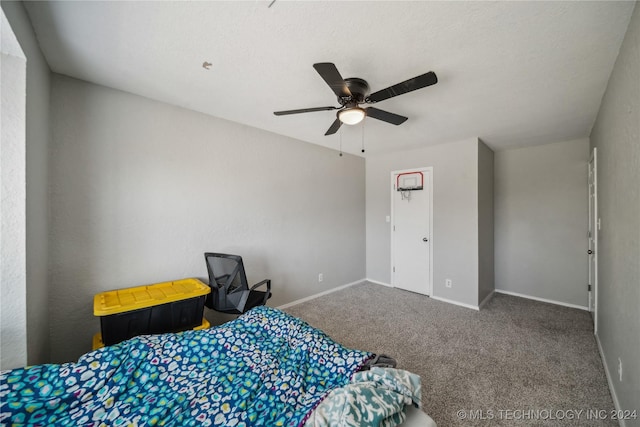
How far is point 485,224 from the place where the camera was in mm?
3686

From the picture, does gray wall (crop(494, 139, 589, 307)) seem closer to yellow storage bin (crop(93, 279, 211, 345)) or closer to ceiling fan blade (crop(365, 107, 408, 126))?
ceiling fan blade (crop(365, 107, 408, 126))

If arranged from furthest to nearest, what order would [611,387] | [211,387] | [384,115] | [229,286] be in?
[229,286]
[384,115]
[611,387]
[211,387]

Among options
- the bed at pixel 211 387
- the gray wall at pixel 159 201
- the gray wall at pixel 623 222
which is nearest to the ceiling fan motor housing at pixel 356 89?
the gray wall at pixel 623 222

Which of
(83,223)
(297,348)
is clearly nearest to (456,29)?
(297,348)

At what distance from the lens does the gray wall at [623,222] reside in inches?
52.4

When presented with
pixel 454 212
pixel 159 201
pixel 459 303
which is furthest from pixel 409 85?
pixel 459 303

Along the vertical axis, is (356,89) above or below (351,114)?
→ above

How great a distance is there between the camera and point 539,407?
1.72 metres

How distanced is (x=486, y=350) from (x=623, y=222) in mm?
1556

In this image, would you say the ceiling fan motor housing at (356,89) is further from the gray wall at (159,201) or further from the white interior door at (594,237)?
the white interior door at (594,237)

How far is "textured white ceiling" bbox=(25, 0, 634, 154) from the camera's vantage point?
4.33 feet

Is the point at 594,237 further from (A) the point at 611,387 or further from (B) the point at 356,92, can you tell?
(B) the point at 356,92

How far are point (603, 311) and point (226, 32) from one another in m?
3.79

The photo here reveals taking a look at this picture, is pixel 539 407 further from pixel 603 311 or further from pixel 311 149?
pixel 311 149
